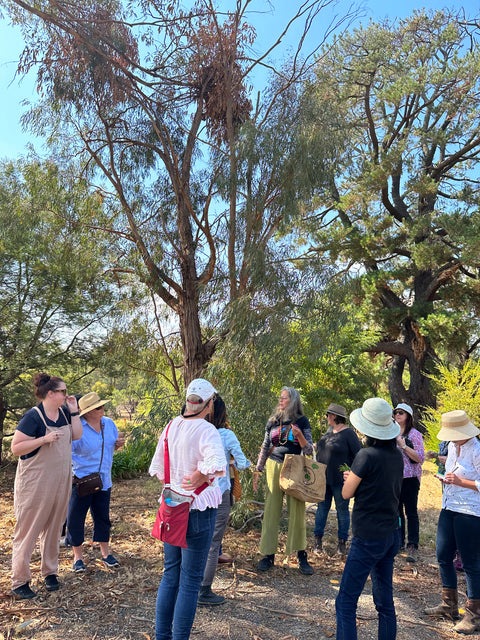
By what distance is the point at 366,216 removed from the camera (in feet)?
52.4

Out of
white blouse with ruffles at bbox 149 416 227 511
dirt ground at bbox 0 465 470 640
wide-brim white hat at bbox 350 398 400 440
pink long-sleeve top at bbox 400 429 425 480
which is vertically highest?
wide-brim white hat at bbox 350 398 400 440

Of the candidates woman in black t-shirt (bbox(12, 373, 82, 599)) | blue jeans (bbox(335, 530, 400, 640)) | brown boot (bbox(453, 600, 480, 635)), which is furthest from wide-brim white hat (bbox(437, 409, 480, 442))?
woman in black t-shirt (bbox(12, 373, 82, 599))

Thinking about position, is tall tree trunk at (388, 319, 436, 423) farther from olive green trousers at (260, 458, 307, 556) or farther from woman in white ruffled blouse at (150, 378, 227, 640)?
woman in white ruffled blouse at (150, 378, 227, 640)

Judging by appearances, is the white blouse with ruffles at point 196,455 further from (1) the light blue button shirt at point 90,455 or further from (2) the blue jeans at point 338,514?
(2) the blue jeans at point 338,514

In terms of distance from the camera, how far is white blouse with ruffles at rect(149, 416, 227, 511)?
265cm

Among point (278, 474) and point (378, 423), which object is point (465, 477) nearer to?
point (378, 423)

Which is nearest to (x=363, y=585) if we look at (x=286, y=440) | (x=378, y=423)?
(x=378, y=423)

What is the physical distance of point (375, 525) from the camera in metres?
2.72

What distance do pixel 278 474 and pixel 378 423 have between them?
6.01 feet

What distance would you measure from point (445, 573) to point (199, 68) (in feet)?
23.2

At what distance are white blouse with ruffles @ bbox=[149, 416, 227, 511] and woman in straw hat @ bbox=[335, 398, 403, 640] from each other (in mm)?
823

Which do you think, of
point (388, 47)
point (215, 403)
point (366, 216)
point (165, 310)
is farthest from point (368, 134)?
point (215, 403)

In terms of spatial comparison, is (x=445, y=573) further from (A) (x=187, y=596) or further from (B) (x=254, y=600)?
(A) (x=187, y=596)

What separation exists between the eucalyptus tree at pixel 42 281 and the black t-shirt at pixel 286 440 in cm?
494
